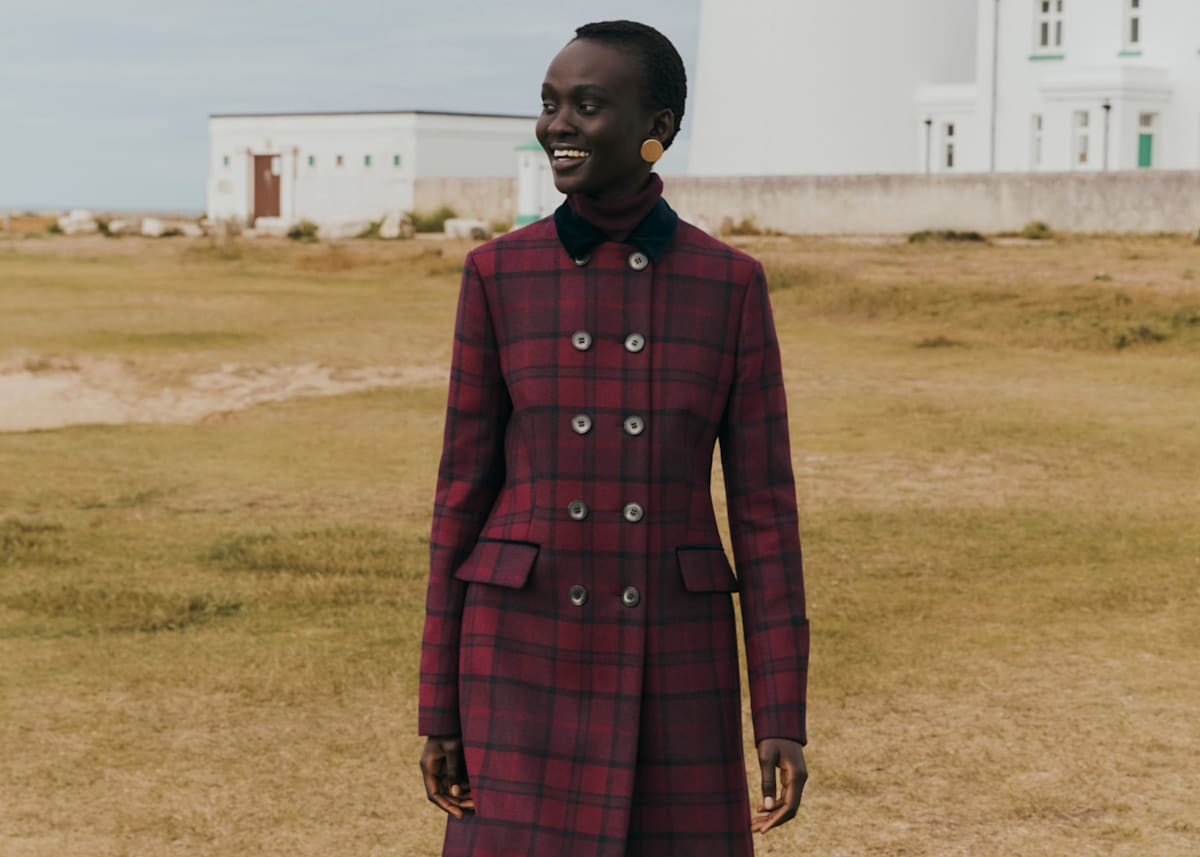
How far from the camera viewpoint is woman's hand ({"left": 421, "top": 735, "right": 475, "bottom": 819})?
257 cm

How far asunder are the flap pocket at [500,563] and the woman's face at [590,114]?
46cm

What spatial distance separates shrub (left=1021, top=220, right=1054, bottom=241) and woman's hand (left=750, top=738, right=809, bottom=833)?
80.9 ft

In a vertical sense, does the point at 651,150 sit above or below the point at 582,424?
above

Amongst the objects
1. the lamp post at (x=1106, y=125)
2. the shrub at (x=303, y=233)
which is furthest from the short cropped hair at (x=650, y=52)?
the lamp post at (x=1106, y=125)

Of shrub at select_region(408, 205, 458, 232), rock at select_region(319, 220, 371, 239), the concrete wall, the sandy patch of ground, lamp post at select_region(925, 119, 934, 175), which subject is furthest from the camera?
lamp post at select_region(925, 119, 934, 175)

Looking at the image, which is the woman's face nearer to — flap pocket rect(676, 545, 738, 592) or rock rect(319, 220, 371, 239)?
flap pocket rect(676, 545, 738, 592)

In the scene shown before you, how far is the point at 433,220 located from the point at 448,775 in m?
33.5

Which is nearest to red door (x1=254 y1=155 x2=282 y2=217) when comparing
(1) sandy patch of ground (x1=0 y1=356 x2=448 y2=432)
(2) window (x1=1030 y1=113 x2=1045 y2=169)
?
(2) window (x1=1030 y1=113 x2=1045 y2=169)

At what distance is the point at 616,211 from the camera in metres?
2.51

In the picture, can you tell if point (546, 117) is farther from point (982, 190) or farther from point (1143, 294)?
point (982, 190)

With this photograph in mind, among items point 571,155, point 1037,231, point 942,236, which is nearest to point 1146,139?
point 1037,231

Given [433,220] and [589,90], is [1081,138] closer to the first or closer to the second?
[433,220]

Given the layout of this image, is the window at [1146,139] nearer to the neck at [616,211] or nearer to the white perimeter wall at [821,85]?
the white perimeter wall at [821,85]

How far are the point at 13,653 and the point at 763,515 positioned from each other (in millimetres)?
4747
